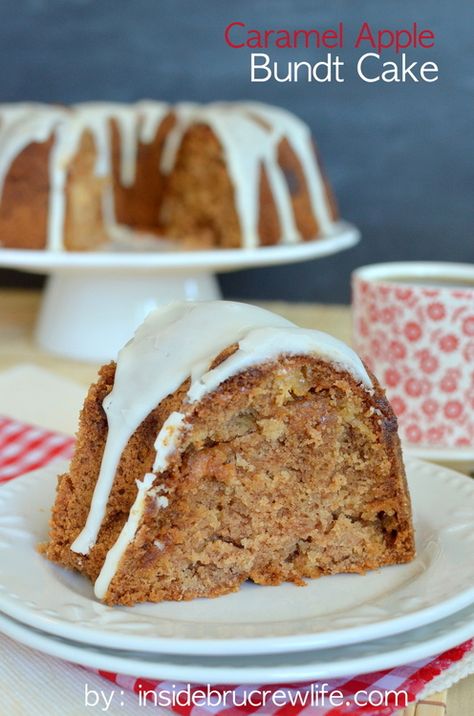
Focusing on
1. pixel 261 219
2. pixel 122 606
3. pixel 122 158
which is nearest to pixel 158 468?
pixel 122 606

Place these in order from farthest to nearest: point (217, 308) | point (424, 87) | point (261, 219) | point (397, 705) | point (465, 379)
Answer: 1. point (424, 87)
2. point (261, 219)
3. point (465, 379)
4. point (217, 308)
5. point (397, 705)

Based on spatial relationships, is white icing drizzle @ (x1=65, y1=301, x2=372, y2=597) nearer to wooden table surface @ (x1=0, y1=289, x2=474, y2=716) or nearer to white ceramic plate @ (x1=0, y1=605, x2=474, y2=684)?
white ceramic plate @ (x1=0, y1=605, x2=474, y2=684)

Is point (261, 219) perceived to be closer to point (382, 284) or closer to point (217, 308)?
point (382, 284)

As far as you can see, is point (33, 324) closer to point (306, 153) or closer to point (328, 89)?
point (306, 153)

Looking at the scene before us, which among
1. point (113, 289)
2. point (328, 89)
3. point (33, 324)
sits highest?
Result: point (328, 89)

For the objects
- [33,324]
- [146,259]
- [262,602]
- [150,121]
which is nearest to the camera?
[262,602]

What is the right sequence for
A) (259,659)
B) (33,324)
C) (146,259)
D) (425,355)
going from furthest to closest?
(33,324), (146,259), (425,355), (259,659)

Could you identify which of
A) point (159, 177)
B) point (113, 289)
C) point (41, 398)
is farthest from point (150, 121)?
point (41, 398)
